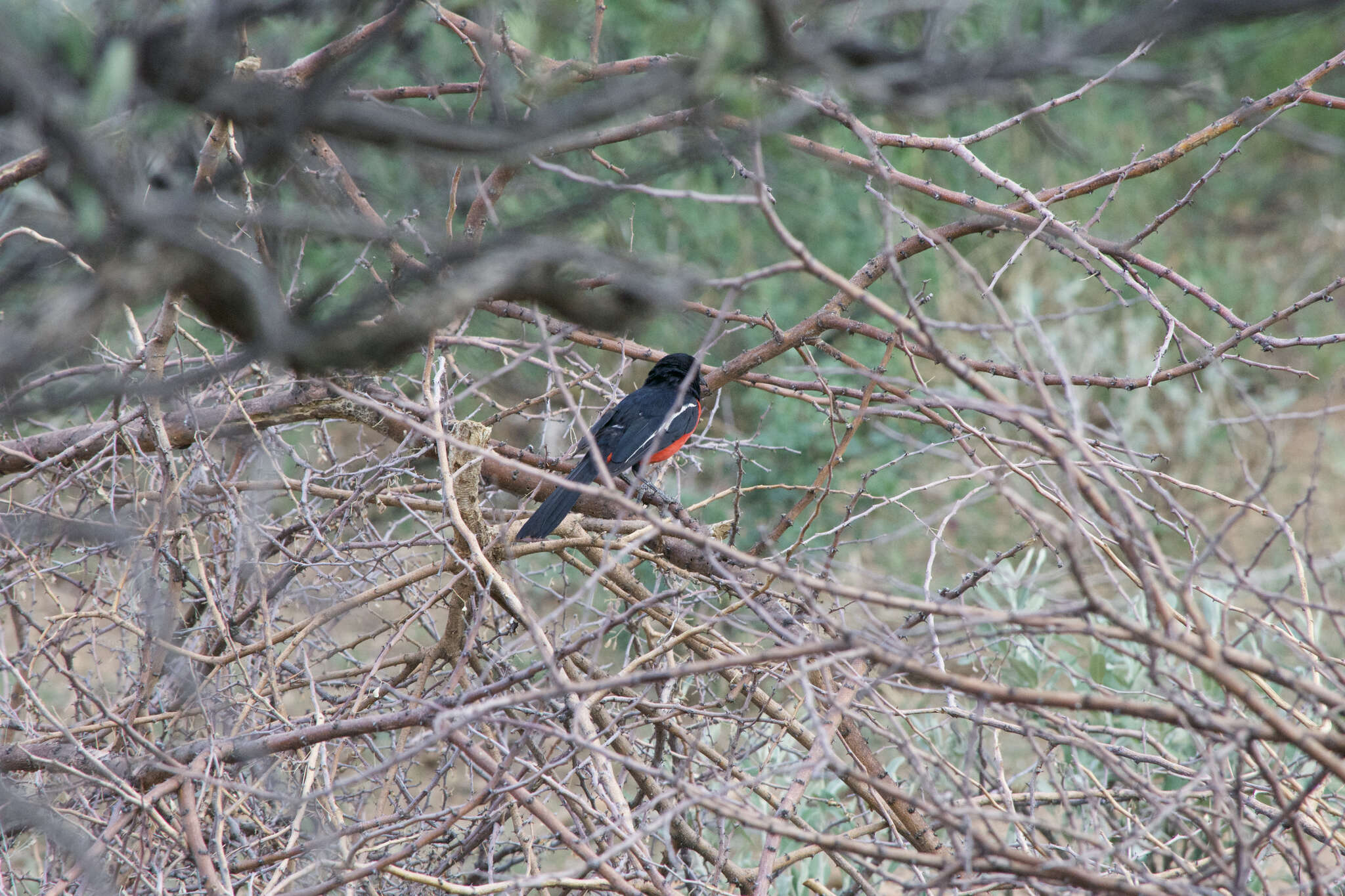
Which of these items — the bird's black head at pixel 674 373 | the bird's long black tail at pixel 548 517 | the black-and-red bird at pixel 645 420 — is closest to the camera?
the bird's long black tail at pixel 548 517

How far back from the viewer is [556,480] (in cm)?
165

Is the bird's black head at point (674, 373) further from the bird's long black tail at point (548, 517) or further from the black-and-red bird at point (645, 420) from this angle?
the bird's long black tail at point (548, 517)

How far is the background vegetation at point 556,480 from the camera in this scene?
1346mm

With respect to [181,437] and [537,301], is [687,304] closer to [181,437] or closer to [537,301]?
[537,301]

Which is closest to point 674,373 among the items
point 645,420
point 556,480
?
point 645,420

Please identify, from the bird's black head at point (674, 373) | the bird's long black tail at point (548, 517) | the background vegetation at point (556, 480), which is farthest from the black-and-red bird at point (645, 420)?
the bird's long black tail at point (548, 517)

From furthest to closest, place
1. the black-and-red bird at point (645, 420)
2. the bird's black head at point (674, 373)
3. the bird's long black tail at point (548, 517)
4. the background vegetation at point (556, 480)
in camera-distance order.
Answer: the bird's black head at point (674, 373), the black-and-red bird at point (645, 420), the bird's long black tail at point (548, 517), the background vegetation at point (556, 480)

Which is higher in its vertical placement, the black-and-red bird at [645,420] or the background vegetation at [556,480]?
the background vegetation at [556,480]

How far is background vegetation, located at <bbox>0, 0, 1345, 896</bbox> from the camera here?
53.0 inches

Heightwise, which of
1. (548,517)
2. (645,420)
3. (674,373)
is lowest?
(645,420)

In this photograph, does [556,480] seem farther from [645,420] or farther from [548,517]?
[645,420]

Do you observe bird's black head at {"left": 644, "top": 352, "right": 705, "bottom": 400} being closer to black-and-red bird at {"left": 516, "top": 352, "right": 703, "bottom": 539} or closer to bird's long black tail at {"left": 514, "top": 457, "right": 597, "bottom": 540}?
black-and-red bird at {"left": 516, "top": 352, "right": 703, "bottom": 539}

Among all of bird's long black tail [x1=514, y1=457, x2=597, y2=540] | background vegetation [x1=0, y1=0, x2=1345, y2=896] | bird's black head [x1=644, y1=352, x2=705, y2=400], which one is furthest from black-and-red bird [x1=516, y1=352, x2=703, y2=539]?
bird's long black tail [x1=514, y1=457, x2=597, y2=540]

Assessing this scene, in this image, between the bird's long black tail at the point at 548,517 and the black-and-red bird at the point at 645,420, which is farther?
the black-and-red bird at the point at 645,420
